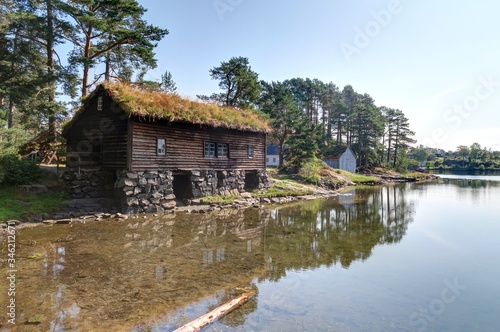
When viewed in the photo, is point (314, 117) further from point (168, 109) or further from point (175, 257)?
point (175, 257)

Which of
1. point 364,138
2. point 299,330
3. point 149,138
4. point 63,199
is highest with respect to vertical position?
point 364,138

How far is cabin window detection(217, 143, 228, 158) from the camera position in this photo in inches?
979

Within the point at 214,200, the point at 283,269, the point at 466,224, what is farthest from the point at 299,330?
the point at 466,224

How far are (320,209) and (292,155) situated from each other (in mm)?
18742

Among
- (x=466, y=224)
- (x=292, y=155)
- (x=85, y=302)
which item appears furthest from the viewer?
(x=292, y=155)

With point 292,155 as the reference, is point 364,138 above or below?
above

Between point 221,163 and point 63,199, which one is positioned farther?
point 221,163

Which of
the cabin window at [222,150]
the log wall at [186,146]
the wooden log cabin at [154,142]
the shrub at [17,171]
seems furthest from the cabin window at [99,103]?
the cabin window at [222,150]

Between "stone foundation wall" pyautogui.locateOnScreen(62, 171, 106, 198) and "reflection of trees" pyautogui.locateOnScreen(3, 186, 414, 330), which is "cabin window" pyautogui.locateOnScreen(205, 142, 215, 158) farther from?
"stone foundation wall" pyautogui.locateOnScreen(62, 171, 106, 198)

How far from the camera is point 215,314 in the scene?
688cm

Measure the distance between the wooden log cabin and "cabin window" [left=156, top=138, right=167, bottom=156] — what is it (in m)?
0.07

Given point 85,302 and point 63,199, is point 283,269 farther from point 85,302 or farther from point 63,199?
point 63,199

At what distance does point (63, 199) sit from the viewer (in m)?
18.5

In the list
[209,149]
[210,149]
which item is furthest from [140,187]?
[210,149]
